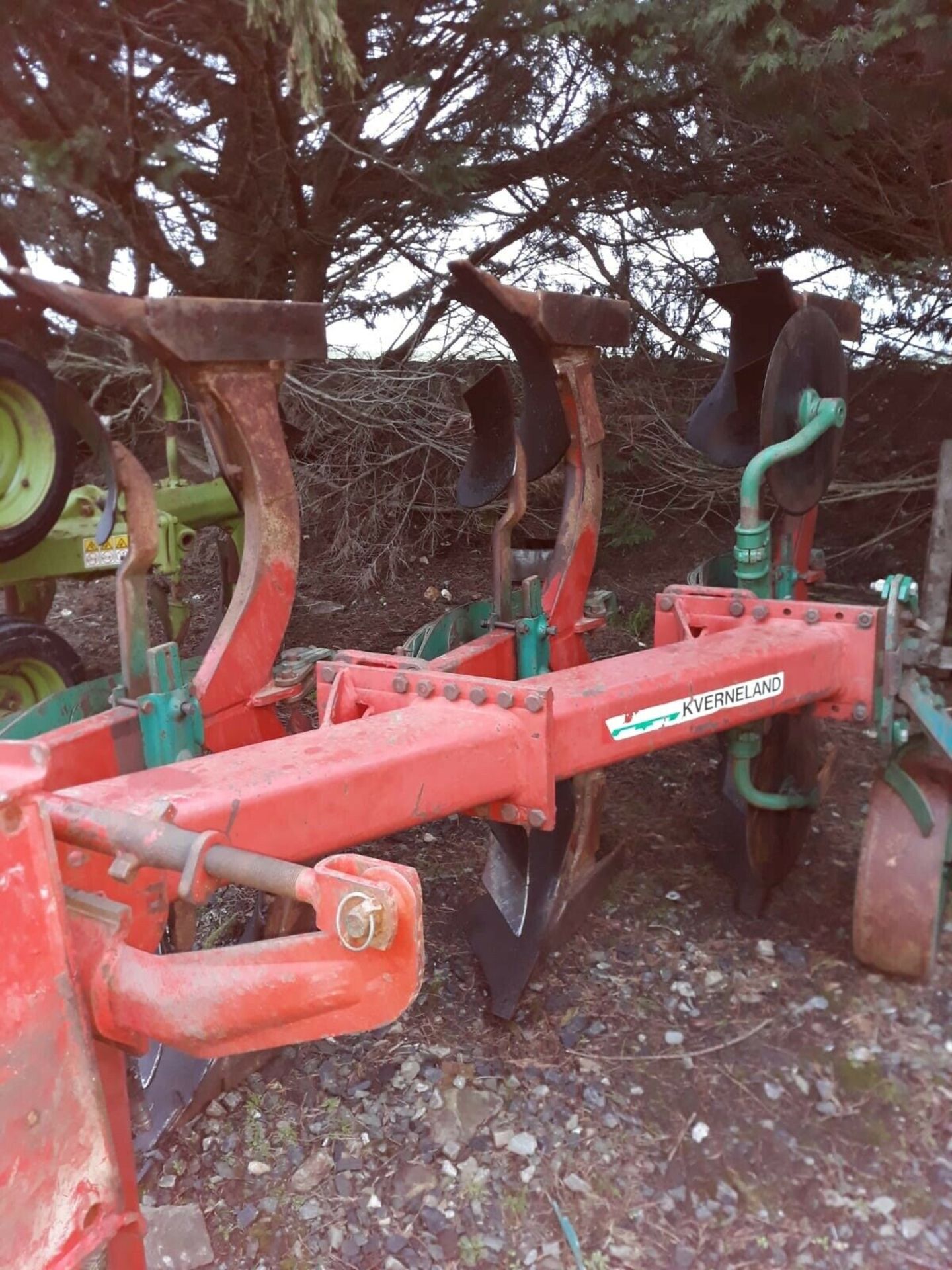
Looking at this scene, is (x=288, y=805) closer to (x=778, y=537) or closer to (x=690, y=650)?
(x=690, y=650)

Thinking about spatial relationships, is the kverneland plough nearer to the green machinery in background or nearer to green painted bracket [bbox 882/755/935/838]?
green painted bracket [bbox 882/755/935/838]

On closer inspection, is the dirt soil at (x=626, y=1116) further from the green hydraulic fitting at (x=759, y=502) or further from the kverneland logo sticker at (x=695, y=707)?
the green hydraulic fitting at (x=759, y=502)

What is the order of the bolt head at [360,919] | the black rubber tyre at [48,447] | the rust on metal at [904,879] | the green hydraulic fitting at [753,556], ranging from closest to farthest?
the bolt head at [360,919] < the rust on metal at [904,879] < the green hydraulic fitting at [753,556] < the black rubber tyre at [48,447]

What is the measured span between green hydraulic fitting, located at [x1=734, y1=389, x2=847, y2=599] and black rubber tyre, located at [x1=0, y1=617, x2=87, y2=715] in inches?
97.4

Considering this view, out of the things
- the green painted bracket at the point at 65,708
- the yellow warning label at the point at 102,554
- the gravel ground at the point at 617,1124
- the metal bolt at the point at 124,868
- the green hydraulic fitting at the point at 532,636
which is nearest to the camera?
the metal bolt at the point at 124,868

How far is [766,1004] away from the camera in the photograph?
9.37ft

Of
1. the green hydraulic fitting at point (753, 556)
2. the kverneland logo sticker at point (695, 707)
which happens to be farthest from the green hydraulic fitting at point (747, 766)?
the kverneland logo sticker at point (695, 707)

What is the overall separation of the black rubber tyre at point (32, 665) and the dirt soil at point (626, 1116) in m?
1.63

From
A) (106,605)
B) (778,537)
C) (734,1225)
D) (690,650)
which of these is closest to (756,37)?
(778,537)

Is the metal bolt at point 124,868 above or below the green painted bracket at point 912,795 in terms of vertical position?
above

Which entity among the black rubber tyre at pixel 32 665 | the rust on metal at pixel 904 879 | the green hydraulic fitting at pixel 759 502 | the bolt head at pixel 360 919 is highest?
the green hydraulic fitting at pixel 759 502

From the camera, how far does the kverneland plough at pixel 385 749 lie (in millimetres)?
1211

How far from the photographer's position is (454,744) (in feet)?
6.22

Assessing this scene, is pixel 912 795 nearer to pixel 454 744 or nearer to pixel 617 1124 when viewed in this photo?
pixel 617 1124
